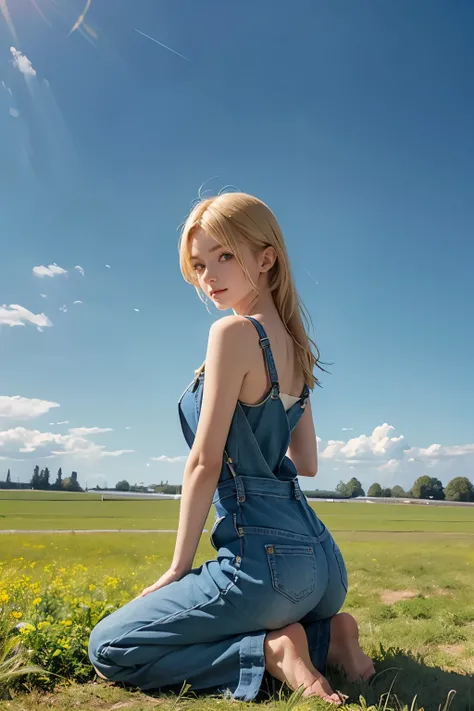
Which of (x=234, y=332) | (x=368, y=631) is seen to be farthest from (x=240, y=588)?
(x=368, y=631)

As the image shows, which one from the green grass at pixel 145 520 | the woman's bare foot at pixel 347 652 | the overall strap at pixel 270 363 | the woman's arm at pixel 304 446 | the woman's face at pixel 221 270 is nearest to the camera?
the overall strap at pixel 270 363

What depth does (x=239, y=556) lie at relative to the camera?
114 inches

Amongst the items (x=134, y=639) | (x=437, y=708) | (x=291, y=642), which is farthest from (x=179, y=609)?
(x=437, y=708)

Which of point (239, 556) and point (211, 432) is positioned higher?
point (211, 432)

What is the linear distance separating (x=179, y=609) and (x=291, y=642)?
60 cm

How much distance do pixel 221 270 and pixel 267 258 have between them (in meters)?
0.30

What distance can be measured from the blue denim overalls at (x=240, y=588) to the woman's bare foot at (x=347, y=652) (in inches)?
5.2

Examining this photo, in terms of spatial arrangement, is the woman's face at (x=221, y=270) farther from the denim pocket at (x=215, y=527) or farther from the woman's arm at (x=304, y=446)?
the denim pocket at (x=215, y=527)

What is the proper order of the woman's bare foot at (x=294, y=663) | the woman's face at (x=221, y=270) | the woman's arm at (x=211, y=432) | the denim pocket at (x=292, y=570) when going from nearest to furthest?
the woman's bare foot at (x=294, y=663)
the denim pocket at (x=292, y=570)
the woman's arm at (x=211, y=432)
the woman's face at (x=221, y=270)

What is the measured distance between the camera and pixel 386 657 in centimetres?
385

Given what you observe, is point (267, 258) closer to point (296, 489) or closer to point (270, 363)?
point (270, 363)

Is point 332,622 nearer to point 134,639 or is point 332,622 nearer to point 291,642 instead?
point 291,642

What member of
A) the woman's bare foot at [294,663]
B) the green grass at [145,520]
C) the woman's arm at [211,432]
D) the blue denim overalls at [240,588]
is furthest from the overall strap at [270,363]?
the green grass at [145,520]

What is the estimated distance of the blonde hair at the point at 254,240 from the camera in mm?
3332
